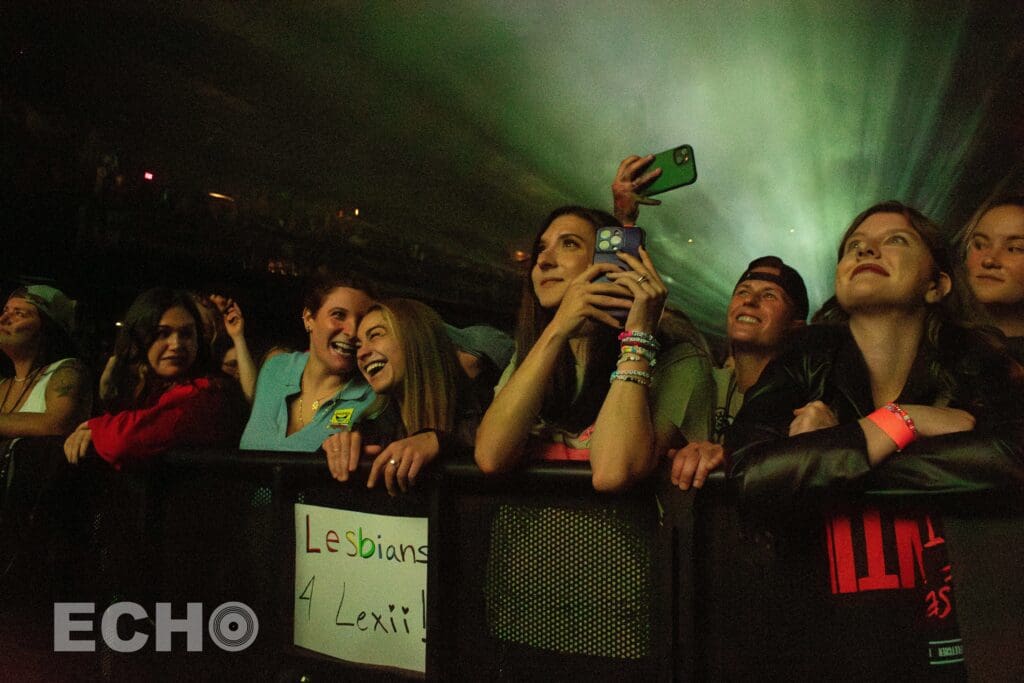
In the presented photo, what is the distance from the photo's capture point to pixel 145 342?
9.11 feet

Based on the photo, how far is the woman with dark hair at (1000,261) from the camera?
1.65 meters

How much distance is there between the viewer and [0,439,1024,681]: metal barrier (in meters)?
1.28

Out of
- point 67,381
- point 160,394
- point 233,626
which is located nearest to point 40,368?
point 67,381

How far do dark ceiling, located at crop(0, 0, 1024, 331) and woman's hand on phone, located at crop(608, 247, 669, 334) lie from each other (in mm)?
403

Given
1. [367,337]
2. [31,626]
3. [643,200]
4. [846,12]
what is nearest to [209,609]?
[367,337]

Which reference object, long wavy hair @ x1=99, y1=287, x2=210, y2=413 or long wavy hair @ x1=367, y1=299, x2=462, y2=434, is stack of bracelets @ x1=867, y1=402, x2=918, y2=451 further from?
long wavy hair @ x1=99, y1=287, x2=210, y2=413

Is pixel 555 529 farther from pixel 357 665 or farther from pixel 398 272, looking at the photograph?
pixel 398 272

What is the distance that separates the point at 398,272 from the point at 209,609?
1.48 metres

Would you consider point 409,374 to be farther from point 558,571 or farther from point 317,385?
point 558,571

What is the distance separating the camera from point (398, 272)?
2.92 m

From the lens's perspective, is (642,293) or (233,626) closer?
(642,293)

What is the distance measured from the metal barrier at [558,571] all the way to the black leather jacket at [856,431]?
0.19 feet

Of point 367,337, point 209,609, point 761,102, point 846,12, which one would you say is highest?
point 846,12

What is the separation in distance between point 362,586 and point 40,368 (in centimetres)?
265
